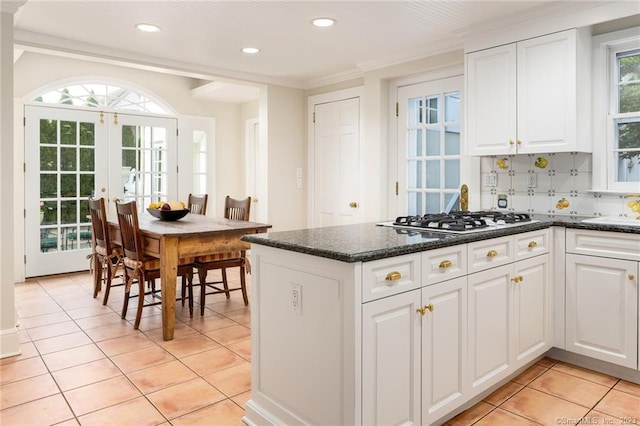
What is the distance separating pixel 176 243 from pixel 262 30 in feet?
5.82

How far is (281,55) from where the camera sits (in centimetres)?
427

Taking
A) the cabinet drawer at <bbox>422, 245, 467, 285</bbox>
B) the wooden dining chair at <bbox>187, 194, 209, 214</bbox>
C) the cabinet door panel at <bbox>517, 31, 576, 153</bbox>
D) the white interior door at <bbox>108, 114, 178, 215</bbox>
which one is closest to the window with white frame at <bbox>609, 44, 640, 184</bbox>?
the cabinet door panel at <bbox>517, 31, 576, 153</bbox>

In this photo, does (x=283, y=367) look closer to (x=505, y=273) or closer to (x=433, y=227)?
(x=433, y=227)

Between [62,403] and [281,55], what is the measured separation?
3282 mm

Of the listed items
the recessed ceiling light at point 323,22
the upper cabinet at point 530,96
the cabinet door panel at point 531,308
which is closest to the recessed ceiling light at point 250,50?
the recessed ceiling light at point 323,22

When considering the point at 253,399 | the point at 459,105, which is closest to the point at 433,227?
the point at 253,399

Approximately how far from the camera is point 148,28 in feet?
11.5

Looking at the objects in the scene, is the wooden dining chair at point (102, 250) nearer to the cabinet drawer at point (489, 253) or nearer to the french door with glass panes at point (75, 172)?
the french door with glass panes at point (75, 172)

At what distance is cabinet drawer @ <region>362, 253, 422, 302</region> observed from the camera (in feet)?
5.56

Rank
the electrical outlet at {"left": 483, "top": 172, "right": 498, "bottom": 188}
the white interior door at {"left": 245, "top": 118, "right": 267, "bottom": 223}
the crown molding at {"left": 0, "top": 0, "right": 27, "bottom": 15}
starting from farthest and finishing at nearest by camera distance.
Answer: the white interior door at {"left": 245, "top": 118, "right": 267, "bottom": 223}, the electrical outlet at {"left": 483, "top": 172, "right": 498, "bottom": 188}, the crown molding at {"left": 0, "top": 0, "right": 27, "bottom": 15}

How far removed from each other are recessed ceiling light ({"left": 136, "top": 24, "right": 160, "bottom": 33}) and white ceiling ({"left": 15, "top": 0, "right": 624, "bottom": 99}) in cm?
5

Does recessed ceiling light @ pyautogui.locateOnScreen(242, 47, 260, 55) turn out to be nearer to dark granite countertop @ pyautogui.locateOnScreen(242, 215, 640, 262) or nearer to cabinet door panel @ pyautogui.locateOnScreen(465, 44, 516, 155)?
cabinet door panel @ pyautogui.locateOnScreen(465, 44, 516, 155)

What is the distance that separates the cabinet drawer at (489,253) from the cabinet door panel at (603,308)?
0.63 meters

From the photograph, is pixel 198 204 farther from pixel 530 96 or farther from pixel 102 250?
pixel 530 96
